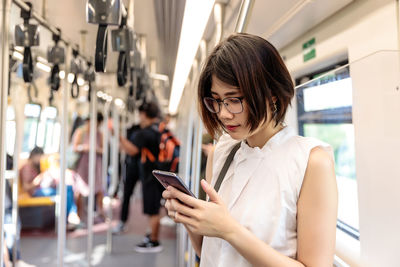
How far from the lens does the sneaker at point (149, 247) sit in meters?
4.57

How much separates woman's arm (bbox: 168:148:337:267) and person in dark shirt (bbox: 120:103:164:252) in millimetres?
3797

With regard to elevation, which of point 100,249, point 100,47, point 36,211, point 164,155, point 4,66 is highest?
point 100,47

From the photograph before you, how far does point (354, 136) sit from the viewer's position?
5.05ft

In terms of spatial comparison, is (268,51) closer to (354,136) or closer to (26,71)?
(354,136)

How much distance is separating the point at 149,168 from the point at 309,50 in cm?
288

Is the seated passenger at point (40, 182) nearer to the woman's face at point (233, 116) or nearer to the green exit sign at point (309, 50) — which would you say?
the green exit sign at point (309, 50)

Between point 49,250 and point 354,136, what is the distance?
404cm

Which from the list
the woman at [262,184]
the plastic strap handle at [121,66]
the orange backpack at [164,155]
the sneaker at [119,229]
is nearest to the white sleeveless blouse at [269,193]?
the woman at [262,184]

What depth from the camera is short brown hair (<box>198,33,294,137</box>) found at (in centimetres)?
85

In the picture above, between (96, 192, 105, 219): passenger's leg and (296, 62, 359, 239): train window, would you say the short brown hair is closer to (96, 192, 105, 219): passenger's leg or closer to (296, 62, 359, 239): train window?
(296, 62, 359, 239): train window

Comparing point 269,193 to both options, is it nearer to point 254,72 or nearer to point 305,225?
point 305,225

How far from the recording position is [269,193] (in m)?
0.87

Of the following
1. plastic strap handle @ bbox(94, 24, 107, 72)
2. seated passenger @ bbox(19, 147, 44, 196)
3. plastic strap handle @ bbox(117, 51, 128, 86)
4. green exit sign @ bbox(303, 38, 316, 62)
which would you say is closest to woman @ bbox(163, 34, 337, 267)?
plastic strap handle @ bbox(94, 24, 107, 72)

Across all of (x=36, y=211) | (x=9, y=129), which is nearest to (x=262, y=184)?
(x=9, y=129)
